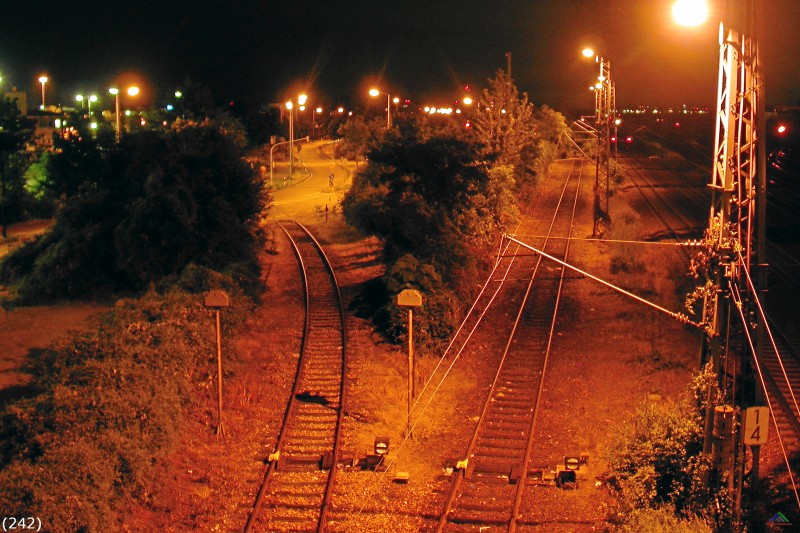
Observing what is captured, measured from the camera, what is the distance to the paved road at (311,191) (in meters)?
33.7

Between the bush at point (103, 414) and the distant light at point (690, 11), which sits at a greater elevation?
the distant light at point (690, 11)

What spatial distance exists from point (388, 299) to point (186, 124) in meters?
8.20

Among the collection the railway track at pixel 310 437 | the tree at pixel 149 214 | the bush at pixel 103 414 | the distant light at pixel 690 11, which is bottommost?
the railway track at pixel 310 437

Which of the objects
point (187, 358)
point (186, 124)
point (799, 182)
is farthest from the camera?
point (799, 182)

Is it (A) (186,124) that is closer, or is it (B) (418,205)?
(B) (418,205)

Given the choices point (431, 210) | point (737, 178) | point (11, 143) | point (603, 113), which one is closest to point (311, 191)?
point (11, 143)

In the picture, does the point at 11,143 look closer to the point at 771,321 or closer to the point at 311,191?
the point at 311,191

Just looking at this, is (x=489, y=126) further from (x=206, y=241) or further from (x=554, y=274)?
(x=206, y=241)

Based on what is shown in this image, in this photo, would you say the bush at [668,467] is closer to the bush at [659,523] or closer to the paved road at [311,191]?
the bush at [659,523]

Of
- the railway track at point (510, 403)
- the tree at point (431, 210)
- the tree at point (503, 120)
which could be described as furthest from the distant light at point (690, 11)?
the tree at point (503, 120)

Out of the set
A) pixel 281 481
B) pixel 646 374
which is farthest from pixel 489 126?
pixel 281 481

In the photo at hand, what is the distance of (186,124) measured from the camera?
67.9 feet

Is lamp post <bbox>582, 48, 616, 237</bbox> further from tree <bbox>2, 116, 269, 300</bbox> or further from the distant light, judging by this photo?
the distant light

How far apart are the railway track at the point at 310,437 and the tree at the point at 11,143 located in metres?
21.5
